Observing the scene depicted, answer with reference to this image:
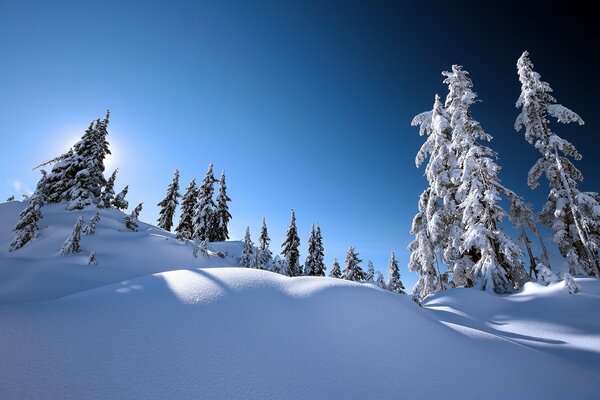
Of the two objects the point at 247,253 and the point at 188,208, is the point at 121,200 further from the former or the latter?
the point at 247,253

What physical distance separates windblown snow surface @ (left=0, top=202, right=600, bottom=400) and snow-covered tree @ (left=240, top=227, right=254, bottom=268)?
55.7ft

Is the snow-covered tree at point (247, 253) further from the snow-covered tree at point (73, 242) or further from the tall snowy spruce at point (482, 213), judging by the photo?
the tall snowy spruce at point (482, 213)

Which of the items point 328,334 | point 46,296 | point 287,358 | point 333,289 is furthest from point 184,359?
point 46,296

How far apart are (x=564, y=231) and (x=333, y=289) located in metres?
17.0

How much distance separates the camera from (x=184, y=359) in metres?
3.42

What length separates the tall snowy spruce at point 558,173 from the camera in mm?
14062

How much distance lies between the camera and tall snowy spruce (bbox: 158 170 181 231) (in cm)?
3847

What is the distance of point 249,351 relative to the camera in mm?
3697

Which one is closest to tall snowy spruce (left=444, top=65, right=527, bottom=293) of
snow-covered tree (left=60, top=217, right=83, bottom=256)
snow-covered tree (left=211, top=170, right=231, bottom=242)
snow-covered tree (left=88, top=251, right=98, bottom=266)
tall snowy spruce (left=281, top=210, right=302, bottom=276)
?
snow-covered tree (left=88, top=251, right=98, bottom=266)

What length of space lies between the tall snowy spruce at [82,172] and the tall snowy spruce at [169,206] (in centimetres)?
1361

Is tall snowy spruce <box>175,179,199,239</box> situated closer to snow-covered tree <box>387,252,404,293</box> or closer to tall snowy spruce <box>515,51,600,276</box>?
snow-covered tree <box>387,252,404,293</box>

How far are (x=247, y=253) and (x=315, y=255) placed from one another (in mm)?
18338

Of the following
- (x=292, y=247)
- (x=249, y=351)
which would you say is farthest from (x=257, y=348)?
(x=292, y=247)

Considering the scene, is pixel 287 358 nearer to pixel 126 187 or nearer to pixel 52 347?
pixel 52 347
